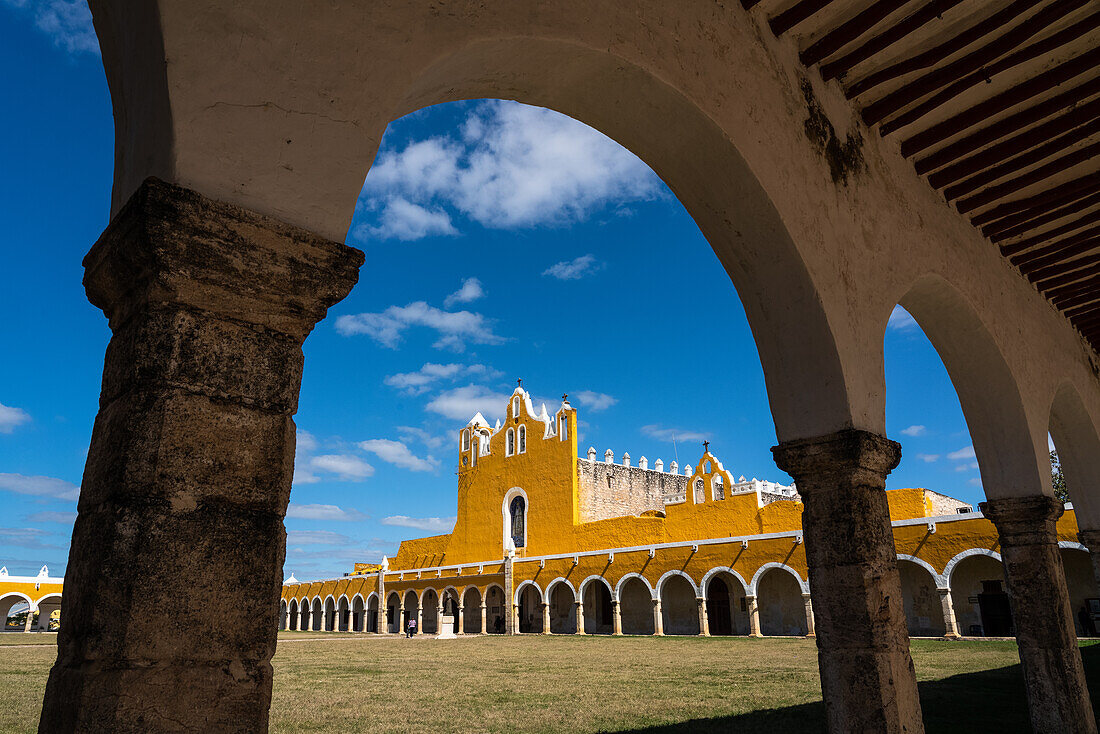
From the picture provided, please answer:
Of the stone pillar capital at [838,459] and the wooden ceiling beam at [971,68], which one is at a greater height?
the wooden ceiling beam at [971,68]

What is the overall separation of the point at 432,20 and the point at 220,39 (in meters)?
0.69

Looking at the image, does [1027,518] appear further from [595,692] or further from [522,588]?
[522,588]

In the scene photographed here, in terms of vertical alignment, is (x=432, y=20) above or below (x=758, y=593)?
above

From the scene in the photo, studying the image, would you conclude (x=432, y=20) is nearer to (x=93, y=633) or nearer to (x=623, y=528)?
(x=93, y=633)

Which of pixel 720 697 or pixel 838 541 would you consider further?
pixel 720 697

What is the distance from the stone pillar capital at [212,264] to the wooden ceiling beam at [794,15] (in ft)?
9.64

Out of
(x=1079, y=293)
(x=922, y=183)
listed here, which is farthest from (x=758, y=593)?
(x=922, y=183)

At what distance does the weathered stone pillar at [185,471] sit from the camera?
58.1 inches

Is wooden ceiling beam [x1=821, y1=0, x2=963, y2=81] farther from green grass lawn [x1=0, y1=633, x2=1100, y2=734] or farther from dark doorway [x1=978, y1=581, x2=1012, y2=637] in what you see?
dark doorway [x1=978, y1=581, x2=1012, y2=637]

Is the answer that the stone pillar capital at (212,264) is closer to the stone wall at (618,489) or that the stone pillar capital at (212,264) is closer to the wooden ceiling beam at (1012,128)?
the wooden ceiling beam at (1012,128)

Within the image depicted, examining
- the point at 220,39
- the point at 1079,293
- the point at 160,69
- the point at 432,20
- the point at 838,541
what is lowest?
the point at 838,541

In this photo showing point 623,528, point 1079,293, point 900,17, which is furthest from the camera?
point 623,528

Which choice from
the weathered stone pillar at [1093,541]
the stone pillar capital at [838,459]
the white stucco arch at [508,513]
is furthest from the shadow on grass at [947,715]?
the white stucco arch at [508,513]

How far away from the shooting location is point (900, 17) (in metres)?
3.85
